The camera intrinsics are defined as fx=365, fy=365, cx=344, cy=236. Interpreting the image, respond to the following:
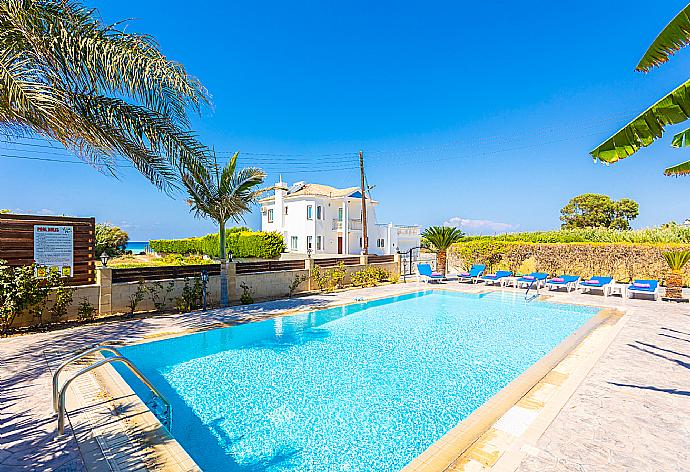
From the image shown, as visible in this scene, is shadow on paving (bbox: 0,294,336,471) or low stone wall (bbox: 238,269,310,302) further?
low stone wall (bbox: 238,269,310,302)

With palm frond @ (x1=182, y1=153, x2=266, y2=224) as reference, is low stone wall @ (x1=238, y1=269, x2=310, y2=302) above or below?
below

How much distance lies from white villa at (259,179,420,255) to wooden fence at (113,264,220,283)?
2411cm

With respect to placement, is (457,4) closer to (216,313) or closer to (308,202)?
(216,313)

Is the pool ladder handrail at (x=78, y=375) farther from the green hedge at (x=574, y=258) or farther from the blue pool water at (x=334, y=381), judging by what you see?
the green hedge at (x=574, y=258)

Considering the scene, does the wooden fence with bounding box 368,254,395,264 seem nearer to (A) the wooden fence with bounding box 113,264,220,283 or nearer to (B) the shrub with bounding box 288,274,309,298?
(B) the shrub with bounding box 288,274,309,298

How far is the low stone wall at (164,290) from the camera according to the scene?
1024 cm

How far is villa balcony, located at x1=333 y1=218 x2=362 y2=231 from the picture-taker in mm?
40188

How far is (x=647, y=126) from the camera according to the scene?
547 centimetres

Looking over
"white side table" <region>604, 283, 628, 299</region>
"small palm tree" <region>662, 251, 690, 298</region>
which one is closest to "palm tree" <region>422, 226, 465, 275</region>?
"white side table" <region>604, 283, 628, 299</region>

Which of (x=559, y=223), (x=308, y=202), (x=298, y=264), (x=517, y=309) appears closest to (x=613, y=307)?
(x=517, y=309)

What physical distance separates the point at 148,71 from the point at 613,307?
15.7 meters

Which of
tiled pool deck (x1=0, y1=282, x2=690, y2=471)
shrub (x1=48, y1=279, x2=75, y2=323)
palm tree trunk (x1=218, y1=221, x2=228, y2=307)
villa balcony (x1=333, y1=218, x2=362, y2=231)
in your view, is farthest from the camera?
villa balcony (x1=333, y1=218, x2=362, y2=231)

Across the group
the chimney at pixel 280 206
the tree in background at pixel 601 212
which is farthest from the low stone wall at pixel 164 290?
the tree in background at pixel 601 212

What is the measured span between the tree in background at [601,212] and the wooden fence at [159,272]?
52714 millimetres
